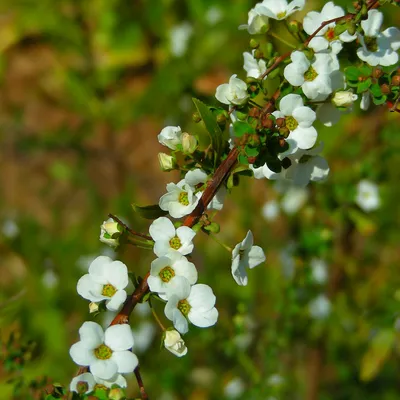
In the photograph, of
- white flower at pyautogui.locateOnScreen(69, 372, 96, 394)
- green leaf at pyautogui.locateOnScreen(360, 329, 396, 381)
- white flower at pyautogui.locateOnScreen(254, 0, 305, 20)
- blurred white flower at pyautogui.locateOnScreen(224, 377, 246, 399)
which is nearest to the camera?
white flower at pyautogui.locateOnScreen(69, 372, 96, 394)

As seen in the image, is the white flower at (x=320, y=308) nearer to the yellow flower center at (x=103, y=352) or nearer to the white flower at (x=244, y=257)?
the white flower at (x=244, y=257)

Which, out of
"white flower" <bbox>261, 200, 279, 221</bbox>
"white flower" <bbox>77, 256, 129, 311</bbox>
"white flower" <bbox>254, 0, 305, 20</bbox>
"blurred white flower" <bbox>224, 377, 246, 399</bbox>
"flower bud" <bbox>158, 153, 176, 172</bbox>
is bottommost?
"blurred white flower" <bbox>224, 377, 246, 399</bbox>

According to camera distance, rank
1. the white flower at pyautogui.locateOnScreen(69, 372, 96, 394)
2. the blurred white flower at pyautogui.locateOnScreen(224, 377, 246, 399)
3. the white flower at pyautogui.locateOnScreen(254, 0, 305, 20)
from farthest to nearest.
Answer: the blurred white flower at pyautogui.locateOnScreen(224, 377, 246, 399) → the white flower at pyautogui.locateOnScreen(254, 0, 305, 20) → the white flower at pyautogui.locateOnScreen(69, 372, 96, 394)

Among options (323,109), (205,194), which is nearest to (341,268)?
(323,109)

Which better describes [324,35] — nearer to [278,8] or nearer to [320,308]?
[278,8]

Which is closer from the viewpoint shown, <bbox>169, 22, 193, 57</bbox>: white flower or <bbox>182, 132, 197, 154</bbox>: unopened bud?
<bbox>182, 132, 197, 154</bbox>: unopened bud

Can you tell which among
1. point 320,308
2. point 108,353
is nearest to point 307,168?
point 108,353

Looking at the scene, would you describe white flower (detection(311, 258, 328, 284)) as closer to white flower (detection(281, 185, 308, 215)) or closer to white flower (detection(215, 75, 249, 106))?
white flower (detection(281, 185, 308, 215))

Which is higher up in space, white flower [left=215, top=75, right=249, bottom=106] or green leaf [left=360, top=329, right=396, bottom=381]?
white flower [left=215, top=75, right=249, bottom=106]

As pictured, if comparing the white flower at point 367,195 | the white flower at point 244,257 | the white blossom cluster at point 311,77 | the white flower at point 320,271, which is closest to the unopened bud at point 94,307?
the white flower at point 244,257

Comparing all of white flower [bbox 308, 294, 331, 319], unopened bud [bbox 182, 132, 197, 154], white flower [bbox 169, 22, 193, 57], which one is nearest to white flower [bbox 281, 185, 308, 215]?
white flower [bbox 308, 294, 331, 319]
